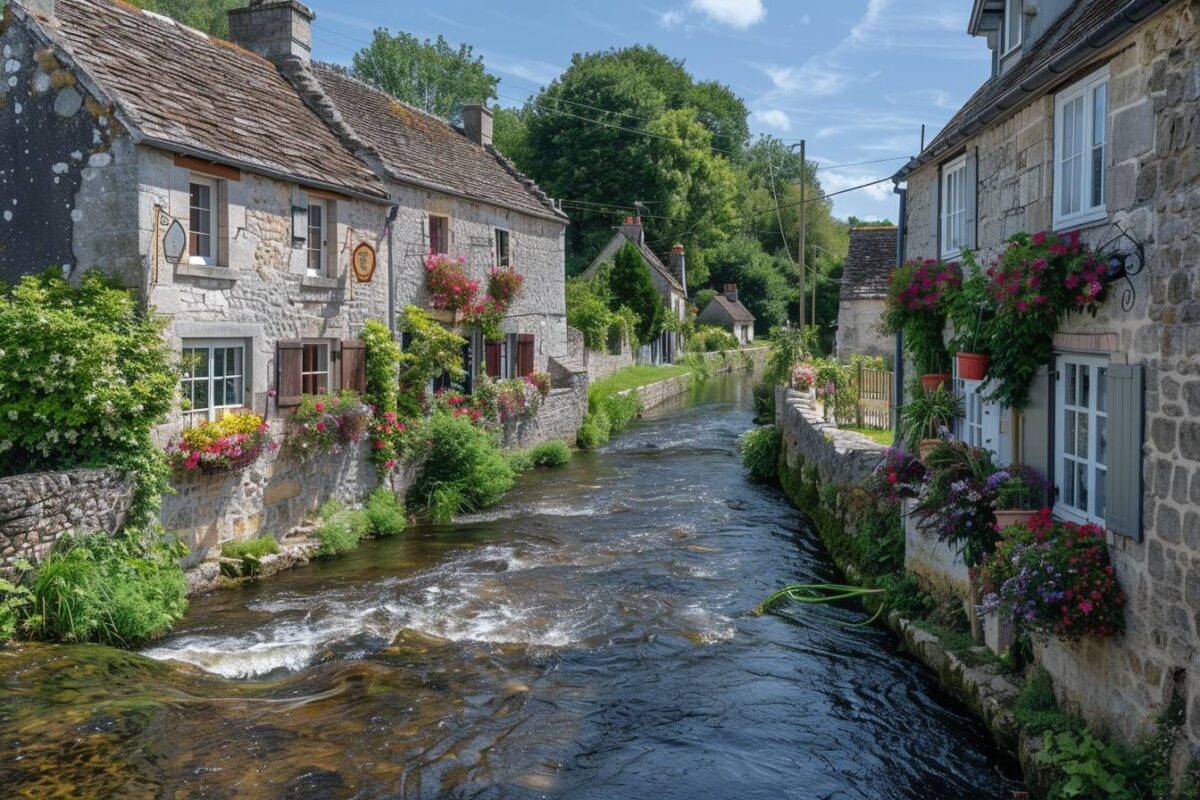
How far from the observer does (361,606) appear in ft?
37.9

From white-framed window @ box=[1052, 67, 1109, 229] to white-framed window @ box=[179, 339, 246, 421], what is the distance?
9.62m

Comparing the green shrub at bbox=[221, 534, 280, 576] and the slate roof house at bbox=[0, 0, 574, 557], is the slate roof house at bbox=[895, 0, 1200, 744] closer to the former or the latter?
the green shrub at bbox=[221, 534, 280, 576]

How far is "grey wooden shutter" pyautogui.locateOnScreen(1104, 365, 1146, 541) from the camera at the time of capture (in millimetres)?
6305

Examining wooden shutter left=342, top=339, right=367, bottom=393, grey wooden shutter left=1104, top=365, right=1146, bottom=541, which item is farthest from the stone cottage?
grey wooden shutter left=1104, top=365, right=1146, bottom=541

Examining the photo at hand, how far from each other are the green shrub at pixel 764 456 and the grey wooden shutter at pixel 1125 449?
47.4 ft

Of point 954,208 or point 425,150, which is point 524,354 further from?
point 954,208

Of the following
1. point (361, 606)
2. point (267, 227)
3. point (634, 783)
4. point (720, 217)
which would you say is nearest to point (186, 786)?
point (634, 783)

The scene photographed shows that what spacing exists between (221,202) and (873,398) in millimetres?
13886

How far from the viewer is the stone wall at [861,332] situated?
30.3 m

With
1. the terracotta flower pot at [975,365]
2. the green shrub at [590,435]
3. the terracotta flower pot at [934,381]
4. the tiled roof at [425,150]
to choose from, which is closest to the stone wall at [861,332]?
the green shrub at [590,435]

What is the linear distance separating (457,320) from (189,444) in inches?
349

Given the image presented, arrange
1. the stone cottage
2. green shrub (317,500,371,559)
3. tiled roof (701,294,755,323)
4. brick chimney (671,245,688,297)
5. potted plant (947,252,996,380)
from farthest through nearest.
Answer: tiled roof (701,294,755,323) < brick chimney (671,245,688,297) < the stone cottage < green shrub (317,500,371,559) < potted plant (947,252,996,380)

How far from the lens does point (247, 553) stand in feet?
42.2

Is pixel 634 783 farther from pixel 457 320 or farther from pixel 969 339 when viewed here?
pixel 457 320
